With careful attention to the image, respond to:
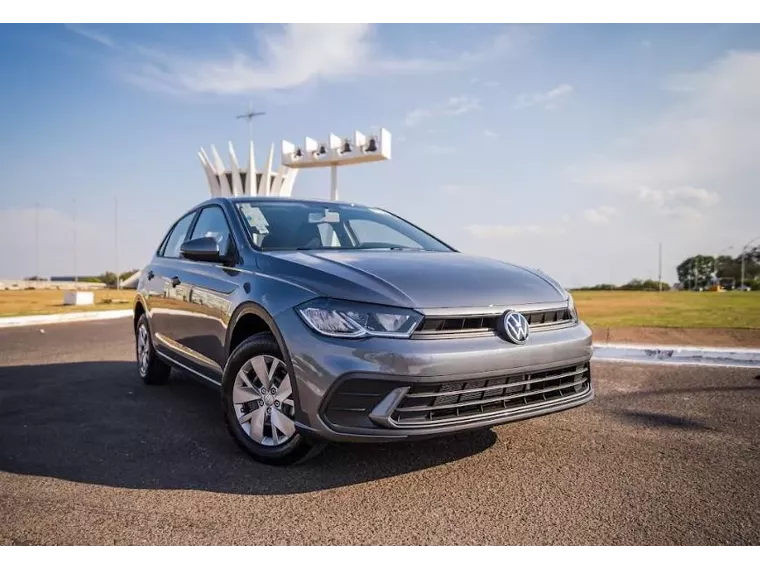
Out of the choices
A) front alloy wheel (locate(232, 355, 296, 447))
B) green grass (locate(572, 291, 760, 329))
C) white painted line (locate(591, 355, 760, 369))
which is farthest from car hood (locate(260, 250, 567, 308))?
green grass (locate(572, 291, 760, 329))

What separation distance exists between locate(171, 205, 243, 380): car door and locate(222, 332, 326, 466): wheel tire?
342mm

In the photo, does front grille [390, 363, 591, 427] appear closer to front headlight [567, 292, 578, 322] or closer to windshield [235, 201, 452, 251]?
front headlight [567, 292, 578, 322]

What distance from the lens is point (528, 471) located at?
3.23 meters

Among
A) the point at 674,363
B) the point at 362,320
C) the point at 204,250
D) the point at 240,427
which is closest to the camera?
the point at 362,320

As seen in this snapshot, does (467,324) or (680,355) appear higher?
(467,324)

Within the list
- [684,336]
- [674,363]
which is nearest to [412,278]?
[674,363]

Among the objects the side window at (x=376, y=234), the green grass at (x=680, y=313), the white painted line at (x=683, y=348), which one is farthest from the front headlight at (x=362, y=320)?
the green grass at (x=680, y=313)

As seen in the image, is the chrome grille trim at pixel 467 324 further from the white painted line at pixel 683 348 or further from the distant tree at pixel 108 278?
the distant tree at pixel 108 278

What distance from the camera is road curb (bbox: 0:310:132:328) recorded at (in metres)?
11.8

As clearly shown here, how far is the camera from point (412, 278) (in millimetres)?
3217

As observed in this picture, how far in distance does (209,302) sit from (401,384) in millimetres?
1851

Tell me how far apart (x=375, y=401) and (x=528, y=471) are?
1028mm

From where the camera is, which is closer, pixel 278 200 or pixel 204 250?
pixel 204 250

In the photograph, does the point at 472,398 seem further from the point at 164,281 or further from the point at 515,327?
the point at 164,281
